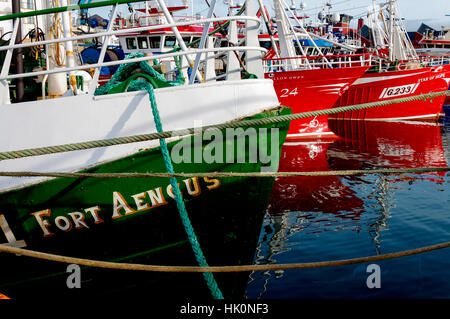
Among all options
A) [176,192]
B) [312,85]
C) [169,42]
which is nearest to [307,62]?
[312,85]

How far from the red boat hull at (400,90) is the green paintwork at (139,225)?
17.4 m

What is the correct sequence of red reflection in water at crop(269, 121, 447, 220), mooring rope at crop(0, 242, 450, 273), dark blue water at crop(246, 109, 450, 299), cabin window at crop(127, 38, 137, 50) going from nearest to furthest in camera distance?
mooring rope at crop(0, 242, 450, 273) < dark blue water at crop(246, 109, 450, 299) < red reflection in water at crop(269, 121, 447, 220) < cabin window at crop(127, 38, 137, 50)

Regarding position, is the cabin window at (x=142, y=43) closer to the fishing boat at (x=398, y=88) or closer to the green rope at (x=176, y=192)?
the fishing boat at (x=398, y=88)

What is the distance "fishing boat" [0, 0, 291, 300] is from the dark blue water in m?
1.88

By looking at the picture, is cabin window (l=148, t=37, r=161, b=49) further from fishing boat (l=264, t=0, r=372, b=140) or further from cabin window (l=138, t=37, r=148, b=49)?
fishing boat (l=264, t=0, r=372, b=140)

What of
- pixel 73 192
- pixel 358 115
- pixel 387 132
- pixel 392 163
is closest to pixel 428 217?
pixel 392 163

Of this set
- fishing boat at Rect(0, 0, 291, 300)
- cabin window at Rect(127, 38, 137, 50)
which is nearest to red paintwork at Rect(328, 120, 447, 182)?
fishing boat at Rect(0, 0, 291, 300)

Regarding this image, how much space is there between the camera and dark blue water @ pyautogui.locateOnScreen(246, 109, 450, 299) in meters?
5.33

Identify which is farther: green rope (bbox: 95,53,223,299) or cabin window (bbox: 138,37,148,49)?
cabin window (bbox: 138,37,148,49)

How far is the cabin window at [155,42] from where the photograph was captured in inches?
737

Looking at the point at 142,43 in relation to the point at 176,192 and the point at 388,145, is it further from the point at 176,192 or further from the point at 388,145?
the point at 176,192

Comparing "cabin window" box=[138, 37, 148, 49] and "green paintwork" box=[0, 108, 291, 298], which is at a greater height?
"cabin window" box=[138, 37, 148, 49]

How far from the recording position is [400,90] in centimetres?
2053

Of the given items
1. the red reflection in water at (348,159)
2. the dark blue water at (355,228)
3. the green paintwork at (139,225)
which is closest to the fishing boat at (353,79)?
the red reflection in water at (348,159)
